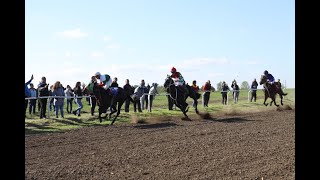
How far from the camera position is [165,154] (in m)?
9.43

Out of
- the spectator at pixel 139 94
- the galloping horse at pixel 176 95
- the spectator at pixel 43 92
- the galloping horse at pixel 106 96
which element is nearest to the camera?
the galloping horse at pixel 106 96

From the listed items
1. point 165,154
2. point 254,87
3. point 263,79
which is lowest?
point 165,154

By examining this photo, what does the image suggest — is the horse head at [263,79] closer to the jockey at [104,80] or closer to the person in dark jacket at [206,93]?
the person in dark jacket at [206,93]

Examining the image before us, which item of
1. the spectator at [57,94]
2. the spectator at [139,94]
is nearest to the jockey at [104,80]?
the spectator at [57,94]

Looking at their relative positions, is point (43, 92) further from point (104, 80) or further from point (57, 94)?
point (104, 80)

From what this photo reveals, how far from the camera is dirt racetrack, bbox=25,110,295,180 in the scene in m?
7.43

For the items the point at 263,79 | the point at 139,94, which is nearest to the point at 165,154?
the point at 139,94

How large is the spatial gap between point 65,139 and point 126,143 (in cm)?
237

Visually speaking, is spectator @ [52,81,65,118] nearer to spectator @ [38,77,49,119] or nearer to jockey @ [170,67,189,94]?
spectator @ [38,77,49,119]

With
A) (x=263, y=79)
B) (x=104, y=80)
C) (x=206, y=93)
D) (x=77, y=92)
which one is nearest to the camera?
(x=104, y=80)

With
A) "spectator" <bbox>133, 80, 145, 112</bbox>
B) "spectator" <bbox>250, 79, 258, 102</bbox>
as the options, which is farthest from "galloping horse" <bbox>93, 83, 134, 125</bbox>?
"spectator" <bbox>250, 79, 258, 102</bbox>

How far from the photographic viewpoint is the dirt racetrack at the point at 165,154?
7.43 m
